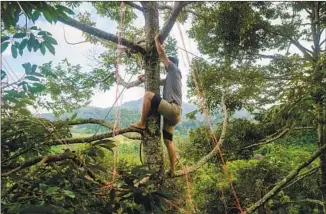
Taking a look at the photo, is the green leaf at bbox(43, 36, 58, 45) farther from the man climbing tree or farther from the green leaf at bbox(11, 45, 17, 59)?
the man climbing tree

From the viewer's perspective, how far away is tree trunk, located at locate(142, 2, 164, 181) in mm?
2115

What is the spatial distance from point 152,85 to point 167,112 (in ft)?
0.69

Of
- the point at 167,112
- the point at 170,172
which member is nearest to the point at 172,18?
the point at 167,112

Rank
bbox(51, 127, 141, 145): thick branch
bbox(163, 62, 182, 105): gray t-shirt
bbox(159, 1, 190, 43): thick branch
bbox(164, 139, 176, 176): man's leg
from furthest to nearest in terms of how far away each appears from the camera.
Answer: bbox(164, 139, 176, 176): man's leg → bbox(163, 62, 182, 105): gray t-shirt → bbox(159, 1, 190, 43): thick branch → bbox(51, 127, 141, 145): thick branch

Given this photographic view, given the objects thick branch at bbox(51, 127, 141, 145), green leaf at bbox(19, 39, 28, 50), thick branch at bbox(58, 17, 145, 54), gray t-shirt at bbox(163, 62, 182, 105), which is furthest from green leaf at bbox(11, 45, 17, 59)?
gray t-shirt at bbox(163, 62, 182, 105)

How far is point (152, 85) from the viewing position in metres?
2.21

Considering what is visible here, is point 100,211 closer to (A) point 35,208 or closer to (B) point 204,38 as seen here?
(A) point 35,208

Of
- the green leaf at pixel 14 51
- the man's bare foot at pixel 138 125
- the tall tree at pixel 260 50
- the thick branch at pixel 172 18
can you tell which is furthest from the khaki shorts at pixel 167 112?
the tall tree at pixel 260 50

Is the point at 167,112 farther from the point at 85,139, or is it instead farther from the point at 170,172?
the point at 85,139

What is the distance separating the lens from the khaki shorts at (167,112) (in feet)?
6.81

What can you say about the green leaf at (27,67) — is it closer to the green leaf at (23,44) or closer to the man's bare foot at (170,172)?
the green leaf at (23,44)

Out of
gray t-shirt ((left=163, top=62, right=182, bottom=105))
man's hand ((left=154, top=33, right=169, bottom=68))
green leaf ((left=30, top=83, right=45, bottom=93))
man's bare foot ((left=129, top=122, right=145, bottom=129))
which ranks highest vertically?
man's hand ((left=154, top=33, right=169, bottom=68))

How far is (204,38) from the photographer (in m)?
4.52

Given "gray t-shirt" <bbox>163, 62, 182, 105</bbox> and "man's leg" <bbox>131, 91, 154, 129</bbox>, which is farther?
"gray t-shirt" <bbox>163, 62, 182, 105</bbox>
